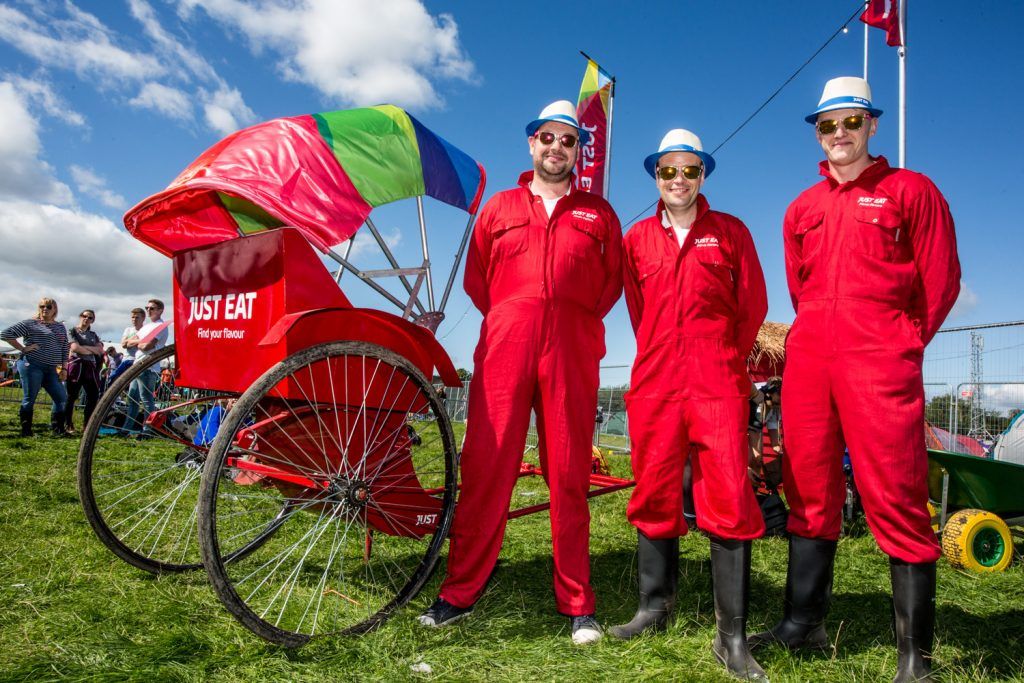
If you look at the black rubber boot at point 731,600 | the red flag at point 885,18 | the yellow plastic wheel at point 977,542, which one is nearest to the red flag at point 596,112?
the red flag at point 885,18

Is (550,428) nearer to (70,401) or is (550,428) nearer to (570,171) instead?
(570,171)

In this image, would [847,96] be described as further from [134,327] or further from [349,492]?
[134,327]

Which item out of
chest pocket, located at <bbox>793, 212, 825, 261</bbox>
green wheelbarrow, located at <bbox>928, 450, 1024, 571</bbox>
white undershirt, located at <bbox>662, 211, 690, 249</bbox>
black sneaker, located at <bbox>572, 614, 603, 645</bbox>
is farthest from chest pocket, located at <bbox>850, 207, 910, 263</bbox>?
green wheelbarrow, located at <bbox>928, 450, 1024, 571</bbox>

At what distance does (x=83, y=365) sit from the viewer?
995 cm

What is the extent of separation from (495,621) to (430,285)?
5.54ft

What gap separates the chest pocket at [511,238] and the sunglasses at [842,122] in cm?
138

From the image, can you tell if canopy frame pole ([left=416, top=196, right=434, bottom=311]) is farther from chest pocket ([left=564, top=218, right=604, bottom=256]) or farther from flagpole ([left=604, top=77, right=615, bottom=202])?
flagpole ([left=604, top=77, right=615, bottom=202])

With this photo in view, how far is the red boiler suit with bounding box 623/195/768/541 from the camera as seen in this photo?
272 cm

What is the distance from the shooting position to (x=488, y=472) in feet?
9.80

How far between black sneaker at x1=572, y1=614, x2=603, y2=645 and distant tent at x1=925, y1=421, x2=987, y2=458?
506 centimetres

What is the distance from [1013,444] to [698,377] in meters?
5.48

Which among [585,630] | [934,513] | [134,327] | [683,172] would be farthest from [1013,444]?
[134,327]

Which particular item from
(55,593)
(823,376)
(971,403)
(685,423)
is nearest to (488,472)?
(685,423)

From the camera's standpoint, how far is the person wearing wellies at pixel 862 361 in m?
2.50
